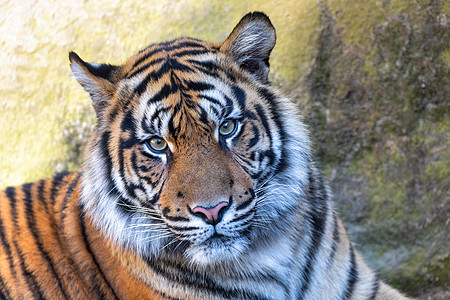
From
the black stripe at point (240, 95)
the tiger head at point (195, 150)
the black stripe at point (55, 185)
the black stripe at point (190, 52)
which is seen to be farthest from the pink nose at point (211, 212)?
the black stripe at point (55, 185)

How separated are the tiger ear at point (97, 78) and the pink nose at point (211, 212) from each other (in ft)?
2.01

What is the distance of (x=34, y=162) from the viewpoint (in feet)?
10.7

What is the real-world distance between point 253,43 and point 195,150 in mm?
505

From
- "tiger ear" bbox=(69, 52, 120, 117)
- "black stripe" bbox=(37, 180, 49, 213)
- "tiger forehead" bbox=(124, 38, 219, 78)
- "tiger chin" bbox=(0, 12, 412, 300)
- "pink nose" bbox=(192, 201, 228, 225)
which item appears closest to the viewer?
"pink nose" bbox=(192, 201, 228, 225)

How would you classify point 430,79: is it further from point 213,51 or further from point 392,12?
point 213,51

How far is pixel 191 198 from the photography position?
1.62 m

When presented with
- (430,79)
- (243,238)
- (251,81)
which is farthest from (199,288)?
(430,79)

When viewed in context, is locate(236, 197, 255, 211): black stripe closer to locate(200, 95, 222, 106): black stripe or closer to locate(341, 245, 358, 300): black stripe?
locate(200, 95, 222, 106): black stripe

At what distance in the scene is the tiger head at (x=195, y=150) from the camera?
1.66m

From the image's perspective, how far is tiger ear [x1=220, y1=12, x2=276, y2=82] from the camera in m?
1.86

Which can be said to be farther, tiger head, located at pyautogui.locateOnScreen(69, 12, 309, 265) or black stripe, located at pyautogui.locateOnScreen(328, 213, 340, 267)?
black stripe, located at pyautogui.locateOnScreen(328, 213, 340, 267)

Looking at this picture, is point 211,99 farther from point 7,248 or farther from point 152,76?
point 7,248

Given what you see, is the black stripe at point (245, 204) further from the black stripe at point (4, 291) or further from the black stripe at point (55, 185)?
the black stripe at point (4, 291)

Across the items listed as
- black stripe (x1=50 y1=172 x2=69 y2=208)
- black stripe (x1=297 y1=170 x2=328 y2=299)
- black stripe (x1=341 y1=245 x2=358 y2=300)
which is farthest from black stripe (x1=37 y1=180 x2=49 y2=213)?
black stripe (x1=341 y1=245 x2=358 y2=300)
